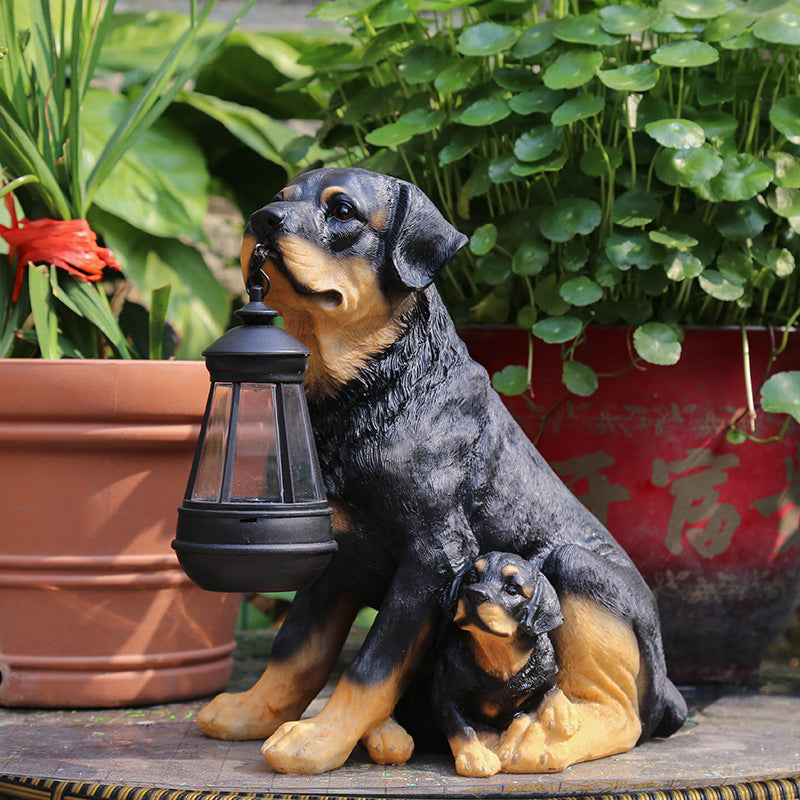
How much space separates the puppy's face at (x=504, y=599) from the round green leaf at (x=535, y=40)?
868mm

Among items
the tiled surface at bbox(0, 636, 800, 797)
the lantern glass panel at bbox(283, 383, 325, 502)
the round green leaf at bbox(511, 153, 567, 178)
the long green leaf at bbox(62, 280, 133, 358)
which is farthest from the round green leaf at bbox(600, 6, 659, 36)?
the tiled surface at bbox(0, 636, 800, 797)

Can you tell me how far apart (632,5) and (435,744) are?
119cm

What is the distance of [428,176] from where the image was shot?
1.98 m

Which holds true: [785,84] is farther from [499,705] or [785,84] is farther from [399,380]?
[499,705]

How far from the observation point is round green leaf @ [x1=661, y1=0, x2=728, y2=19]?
1624 mm

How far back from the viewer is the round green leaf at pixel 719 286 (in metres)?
1.66

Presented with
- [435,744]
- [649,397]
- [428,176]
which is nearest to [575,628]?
[435,744]

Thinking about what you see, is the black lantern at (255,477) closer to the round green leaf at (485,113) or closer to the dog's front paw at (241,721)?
the dog's front paw at (241,721)

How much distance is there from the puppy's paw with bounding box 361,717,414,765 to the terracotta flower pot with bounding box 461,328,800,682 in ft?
2.03

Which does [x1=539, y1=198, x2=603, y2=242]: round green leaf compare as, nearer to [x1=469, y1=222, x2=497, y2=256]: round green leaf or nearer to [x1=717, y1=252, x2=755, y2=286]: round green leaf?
[x1=469, y1=222, x2=497, y2=256]: round green leaf

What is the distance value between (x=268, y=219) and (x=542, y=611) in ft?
1.92

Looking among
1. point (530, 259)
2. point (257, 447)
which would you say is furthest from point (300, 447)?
point (530, 259)

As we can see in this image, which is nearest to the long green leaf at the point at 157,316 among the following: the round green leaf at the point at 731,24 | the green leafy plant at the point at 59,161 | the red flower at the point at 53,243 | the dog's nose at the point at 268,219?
the green leafy plant at the point at 59,161

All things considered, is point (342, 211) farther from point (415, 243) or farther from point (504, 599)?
point (504, 599)
